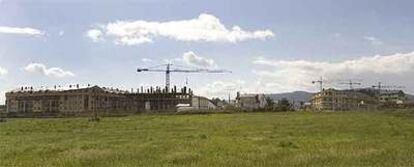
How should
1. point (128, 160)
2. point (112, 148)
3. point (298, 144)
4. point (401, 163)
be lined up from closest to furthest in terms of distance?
point (401, 163), point (128, 160), point (112, 148), point (298, 144)

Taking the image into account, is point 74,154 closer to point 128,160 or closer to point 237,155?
point 128,160

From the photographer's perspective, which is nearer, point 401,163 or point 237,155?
point 401,163

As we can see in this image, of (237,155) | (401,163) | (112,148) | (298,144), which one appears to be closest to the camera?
(401,163)

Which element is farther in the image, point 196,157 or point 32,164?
point 196,157

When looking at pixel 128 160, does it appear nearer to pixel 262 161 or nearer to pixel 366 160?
pixel 262 161

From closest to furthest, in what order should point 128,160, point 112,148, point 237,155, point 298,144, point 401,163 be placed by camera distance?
1. point 401,163
2. point 128,160
3. point 237,155
4. point 112,148
5. point 298,144

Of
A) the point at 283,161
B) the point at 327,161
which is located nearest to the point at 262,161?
the point at 283,161

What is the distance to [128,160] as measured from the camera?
26453 millimetres

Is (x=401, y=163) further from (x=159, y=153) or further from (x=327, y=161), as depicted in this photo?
(x=159, y=153)

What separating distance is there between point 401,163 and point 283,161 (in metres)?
4.60

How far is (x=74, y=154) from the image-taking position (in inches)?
1134

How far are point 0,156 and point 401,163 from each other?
17.0 meters

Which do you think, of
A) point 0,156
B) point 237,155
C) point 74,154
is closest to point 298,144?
point 237,155

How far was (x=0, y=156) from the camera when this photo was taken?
94.2 feet
